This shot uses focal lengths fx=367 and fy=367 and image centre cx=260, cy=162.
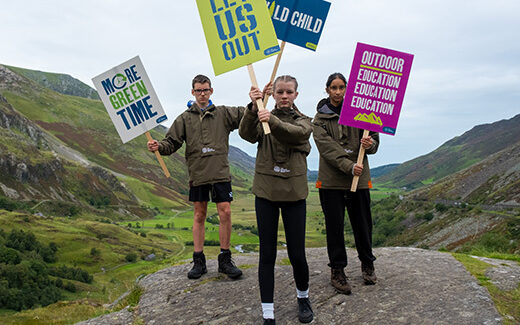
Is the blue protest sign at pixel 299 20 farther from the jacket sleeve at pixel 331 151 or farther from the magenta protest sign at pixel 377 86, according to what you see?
the jacket sleeve at pixel 331 151

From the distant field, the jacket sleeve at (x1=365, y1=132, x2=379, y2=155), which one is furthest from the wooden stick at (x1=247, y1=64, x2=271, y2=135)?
the distant field

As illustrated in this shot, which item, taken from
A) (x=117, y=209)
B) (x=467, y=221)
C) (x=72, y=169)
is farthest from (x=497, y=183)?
(x=72, y=169)

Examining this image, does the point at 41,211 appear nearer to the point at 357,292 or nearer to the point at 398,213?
the point at 398,213

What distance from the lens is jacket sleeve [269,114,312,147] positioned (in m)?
5.25

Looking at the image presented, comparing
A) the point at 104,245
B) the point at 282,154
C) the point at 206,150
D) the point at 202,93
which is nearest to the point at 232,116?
the point at 202,93

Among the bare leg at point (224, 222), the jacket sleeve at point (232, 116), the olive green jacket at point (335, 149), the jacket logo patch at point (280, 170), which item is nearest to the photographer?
the jacket logo patch at point (280, 170)

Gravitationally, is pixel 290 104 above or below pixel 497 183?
above

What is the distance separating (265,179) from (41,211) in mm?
160978

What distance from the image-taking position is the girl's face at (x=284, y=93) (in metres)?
5.62

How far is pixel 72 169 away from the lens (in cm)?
17400

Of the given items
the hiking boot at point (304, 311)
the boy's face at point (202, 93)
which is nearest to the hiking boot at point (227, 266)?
the hiking boot at point (304, 311)

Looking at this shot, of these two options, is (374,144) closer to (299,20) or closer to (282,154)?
(282,154)

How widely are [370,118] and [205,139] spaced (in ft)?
10.9

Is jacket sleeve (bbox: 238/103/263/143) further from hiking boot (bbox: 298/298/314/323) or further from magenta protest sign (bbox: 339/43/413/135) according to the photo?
hiking boot (bbox: 298/298/314/323)
